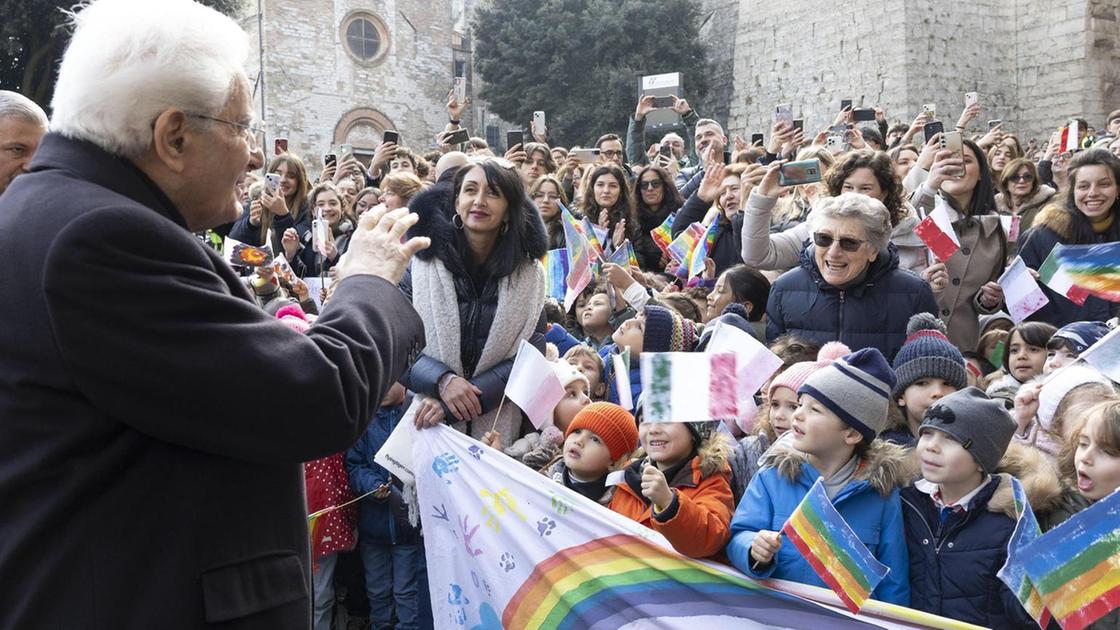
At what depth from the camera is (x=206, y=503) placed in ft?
5.83

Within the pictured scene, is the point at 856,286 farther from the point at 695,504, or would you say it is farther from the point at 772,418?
the point at 695,504

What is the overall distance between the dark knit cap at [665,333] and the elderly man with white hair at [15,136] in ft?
8.67

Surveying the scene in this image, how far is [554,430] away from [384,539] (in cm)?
110

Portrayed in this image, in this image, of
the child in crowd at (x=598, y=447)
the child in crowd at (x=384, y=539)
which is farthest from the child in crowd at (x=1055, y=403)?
the child in crowd at (x=384, y=539)

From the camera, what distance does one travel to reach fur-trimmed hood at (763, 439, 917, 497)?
11.0ft

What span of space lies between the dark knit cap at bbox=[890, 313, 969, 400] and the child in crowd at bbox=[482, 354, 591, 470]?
120cm

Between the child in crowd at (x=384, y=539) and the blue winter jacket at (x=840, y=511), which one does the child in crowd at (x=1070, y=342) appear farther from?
the child in crowd at (x=384, y=539)

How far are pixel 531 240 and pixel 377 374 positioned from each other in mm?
2528

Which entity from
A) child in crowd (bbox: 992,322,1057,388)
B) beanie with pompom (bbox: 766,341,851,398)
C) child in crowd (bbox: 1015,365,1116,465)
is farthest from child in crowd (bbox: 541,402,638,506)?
child in crowd (bbox: 992,322,1057,388)

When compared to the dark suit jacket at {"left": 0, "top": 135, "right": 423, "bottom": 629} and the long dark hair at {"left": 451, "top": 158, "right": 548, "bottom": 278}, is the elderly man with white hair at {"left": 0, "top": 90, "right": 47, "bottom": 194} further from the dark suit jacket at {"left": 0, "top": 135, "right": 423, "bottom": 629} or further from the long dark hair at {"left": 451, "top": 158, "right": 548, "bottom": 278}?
the dark suit jacket at {"left": 0, "top": 135, "right": 423, "bottom": 629}

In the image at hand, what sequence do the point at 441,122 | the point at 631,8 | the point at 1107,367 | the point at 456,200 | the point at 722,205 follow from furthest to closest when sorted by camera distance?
1. the point at 441,122
2. the point at 631,8
3. the point at 722,205
4. the point at 456,200
5. the point at 1107,367

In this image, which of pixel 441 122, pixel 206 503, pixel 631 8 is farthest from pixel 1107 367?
pixel 441 122

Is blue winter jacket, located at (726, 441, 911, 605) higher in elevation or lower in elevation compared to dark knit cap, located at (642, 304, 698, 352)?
lower

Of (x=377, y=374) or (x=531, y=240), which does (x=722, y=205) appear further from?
(x=377, y=374)
